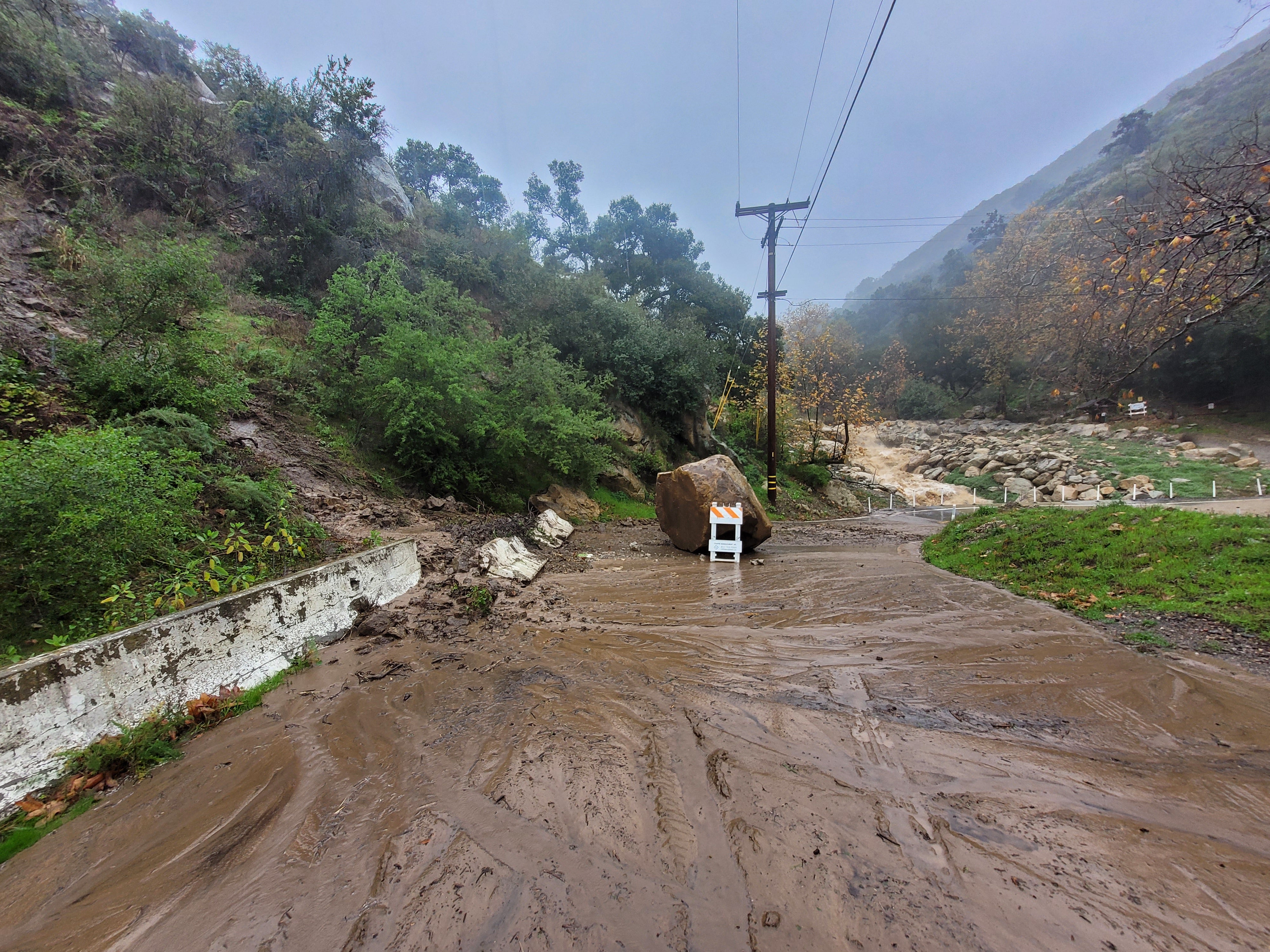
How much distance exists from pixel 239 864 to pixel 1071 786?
4.25 m

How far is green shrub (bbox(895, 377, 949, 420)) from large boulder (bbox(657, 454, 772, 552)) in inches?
1291

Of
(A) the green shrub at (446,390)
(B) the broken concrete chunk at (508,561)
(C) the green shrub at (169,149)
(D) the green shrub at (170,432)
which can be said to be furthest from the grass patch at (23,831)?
(C) the green shrub at (169,149)

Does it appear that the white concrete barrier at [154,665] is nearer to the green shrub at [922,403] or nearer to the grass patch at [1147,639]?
the grass patch at [1147,639]

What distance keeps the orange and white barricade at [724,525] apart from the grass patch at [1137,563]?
365 cm

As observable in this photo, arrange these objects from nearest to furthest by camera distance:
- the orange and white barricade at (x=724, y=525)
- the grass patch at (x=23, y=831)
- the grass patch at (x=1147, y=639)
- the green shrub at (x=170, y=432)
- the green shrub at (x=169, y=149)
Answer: the grass patch at (x=23, y=831)
the grass patch at (x=1147, y=639)
the green shrub at (x=170, y=432)
the orange and white barricade at (x=724, y=525)
the green shrub at (x=169, y=149)

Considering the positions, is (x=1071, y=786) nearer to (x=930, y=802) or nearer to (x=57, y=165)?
(x=930, y=802)

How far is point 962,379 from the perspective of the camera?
39219mm

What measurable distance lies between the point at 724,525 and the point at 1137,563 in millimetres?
5948

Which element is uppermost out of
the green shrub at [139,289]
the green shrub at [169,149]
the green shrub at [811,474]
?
the green shrub at [169,149]

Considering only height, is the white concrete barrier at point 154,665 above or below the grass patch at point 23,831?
above

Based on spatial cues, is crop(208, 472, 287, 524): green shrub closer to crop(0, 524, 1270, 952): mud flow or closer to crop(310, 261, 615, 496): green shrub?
crop(0, 524, 1270, 952): mud flow

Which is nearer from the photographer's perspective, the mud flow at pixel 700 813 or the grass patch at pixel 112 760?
the mud flow at pixel 700 813

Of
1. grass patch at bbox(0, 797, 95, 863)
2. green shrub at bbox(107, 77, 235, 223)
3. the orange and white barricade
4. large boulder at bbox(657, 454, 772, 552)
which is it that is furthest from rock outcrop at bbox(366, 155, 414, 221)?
grass patch at bbox(0, 797, 95, 863)

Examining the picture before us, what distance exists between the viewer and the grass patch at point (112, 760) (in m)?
2.40
